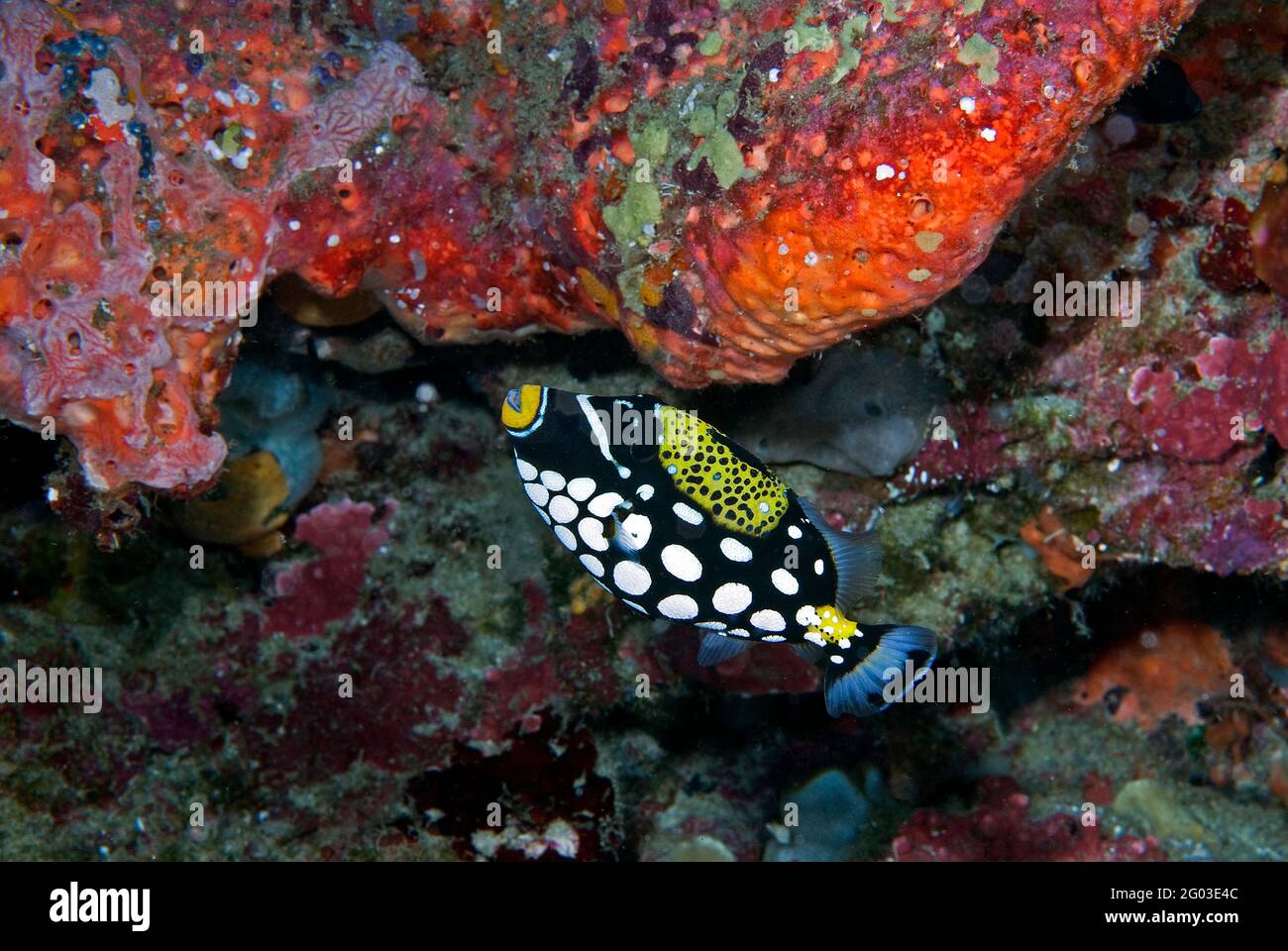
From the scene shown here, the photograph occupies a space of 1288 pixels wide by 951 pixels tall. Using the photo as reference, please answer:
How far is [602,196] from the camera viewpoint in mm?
3615

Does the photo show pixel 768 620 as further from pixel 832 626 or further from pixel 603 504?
pixel 603 504

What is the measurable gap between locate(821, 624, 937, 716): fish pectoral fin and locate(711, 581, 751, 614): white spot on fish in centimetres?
48

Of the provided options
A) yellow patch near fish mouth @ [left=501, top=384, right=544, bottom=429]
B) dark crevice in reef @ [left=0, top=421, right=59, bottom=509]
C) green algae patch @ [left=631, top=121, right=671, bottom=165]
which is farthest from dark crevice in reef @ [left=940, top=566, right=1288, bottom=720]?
dark crevice in reef @ [left=0, top=421, right=59, bottom=509]

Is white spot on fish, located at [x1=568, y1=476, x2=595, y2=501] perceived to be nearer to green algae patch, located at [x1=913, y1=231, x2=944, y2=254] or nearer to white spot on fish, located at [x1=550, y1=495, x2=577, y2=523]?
white spot on fish, located at [x1=550, y1=495, x2=577, y2=523]

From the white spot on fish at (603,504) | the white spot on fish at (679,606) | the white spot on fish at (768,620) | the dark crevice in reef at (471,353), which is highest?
the dark crevice in reef at (471,353)

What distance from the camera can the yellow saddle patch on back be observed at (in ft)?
11.3

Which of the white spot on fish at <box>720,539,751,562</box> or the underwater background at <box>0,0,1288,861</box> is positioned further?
the white spot on fish at <box>720,539,751,562</box>

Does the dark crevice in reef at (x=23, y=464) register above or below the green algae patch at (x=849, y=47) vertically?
below

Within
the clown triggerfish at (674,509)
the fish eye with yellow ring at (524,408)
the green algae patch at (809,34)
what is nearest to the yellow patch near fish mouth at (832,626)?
the clown triggerfish at (674,509)

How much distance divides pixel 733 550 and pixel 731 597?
0.21 meters

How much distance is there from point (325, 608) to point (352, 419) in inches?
53.4

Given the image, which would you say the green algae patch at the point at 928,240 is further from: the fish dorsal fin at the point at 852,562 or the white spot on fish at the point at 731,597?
the white spot on fish at the point at 731,597

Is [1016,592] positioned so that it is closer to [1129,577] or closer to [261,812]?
[1129,577]

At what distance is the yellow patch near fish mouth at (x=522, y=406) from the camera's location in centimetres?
339
